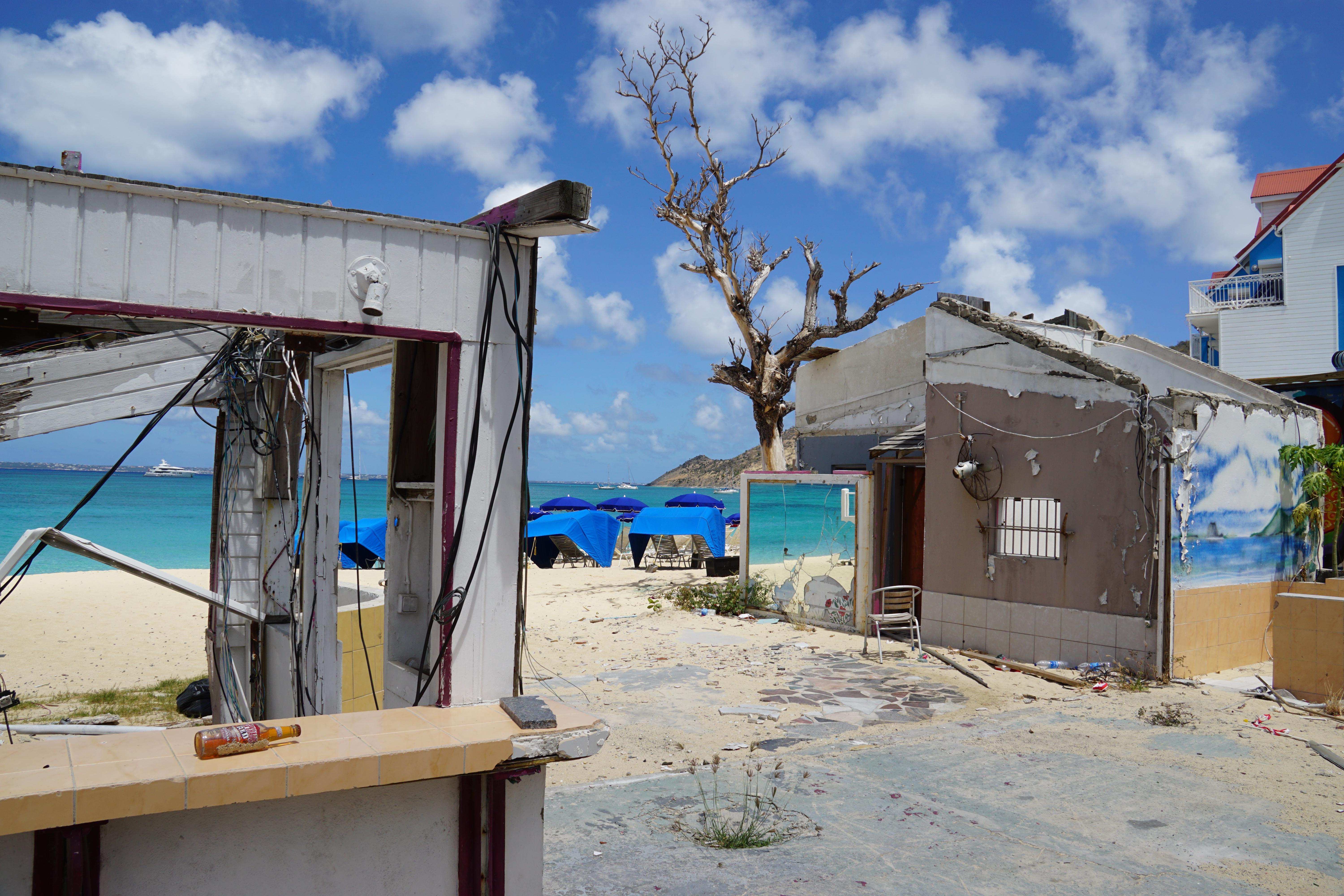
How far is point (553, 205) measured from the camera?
12.0 ft

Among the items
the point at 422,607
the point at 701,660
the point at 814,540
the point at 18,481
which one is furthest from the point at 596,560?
the point at 18,481

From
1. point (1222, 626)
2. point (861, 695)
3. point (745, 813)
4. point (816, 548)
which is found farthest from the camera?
point (816, 548)

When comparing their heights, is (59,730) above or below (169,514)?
above

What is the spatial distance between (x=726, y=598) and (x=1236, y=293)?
71.6 feet

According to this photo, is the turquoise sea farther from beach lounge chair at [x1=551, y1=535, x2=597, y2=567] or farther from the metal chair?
beach lounge chair at [x1=551, y1=535, x2=597, y2=567]

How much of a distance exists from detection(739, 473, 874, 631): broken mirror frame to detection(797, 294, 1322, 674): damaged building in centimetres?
12

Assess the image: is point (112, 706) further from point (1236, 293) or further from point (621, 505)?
point (1236, 293)

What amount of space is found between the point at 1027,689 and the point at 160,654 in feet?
37.8

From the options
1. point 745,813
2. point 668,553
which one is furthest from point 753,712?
point 668,553

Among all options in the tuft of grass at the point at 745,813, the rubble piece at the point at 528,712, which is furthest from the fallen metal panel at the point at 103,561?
the tuft of grass at the point at 745,813

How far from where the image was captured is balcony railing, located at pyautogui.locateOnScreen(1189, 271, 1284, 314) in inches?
1047

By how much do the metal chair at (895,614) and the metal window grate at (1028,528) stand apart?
140 centimetres

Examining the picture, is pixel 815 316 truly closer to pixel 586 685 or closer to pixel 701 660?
pixel 701 660

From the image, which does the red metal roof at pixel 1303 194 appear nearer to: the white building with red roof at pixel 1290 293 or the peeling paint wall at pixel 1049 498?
the white building with red roof at pixel 1290 293
